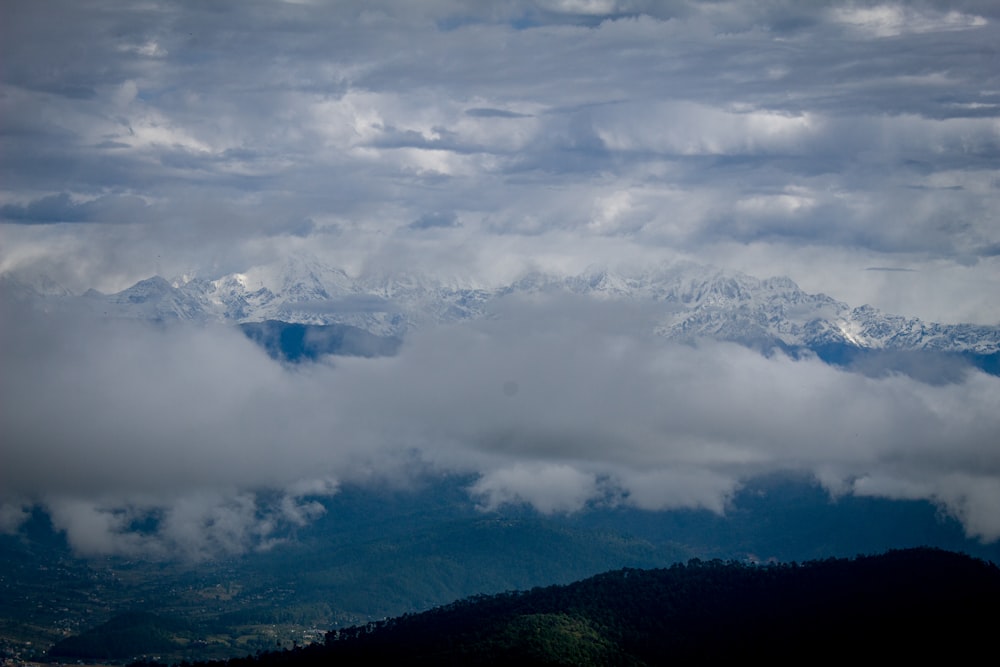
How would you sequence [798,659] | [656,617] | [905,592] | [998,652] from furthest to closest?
1. [656,617]
2. [905,592]
3. [798,659]
4. [998,652]

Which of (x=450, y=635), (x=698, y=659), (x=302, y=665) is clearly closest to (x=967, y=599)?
(x=698, y=659)

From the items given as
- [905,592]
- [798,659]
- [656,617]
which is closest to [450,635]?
[656,617]

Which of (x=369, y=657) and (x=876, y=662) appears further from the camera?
(x=369, y=657)

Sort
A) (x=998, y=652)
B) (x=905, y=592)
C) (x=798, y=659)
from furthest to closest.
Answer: (x=905, y=592) < (x=798, y=659) < (x=998, y=652)

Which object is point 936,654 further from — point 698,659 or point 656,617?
point 656,617

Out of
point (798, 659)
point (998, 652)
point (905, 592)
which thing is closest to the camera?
point (998, 652)

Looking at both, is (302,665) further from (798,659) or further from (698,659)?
(798,659)
